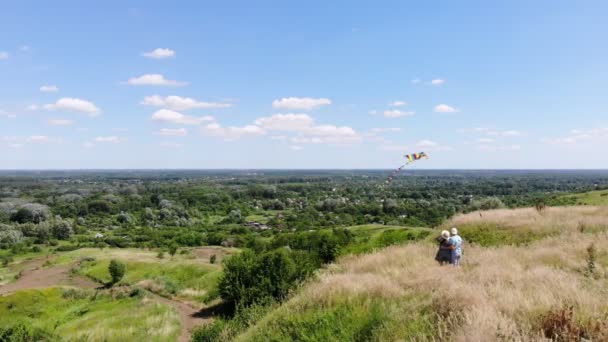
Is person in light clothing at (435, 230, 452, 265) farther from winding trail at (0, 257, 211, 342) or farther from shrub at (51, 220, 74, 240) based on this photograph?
shrub at (51, 220, 74, 240)

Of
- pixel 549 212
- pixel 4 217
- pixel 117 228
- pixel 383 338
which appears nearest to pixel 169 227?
pixel 117 228

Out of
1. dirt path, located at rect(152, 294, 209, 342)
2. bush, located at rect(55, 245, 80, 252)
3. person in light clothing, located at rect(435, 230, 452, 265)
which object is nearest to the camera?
person in light clothing, located at rect(435, 230, 452, 265)

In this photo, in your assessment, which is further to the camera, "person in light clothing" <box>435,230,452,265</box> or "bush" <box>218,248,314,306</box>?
"bush" <box>218,248,314,306</box>

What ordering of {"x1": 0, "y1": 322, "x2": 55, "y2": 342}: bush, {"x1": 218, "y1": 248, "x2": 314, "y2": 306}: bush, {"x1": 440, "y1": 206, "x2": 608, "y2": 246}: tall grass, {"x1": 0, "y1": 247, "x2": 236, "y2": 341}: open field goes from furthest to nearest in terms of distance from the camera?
{"x1": 0, "y1": 247, "x2": 236, "y2": 341}: open field → {"x1": 0, "y1": 322, "x2": 55, "y2": 342}: bush → {"x1": 218, "y1": 248, "x2": 314, "y2": 306}: bush → {"x1": 440, "y1": 206, "x2": 608, "y2": 246}: tall grass

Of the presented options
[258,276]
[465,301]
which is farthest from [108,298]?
[465,301]

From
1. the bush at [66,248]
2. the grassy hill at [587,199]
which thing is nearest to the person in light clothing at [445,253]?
the grassy hill at [587,199]

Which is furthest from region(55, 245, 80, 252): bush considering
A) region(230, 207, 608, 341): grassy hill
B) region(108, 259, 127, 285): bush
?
region(230, 207, 608, 341): grassy hill

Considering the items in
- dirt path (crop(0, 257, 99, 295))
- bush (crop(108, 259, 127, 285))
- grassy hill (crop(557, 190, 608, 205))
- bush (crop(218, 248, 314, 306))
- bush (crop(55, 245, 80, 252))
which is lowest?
bush (crop(55, 245, 80, 252))
